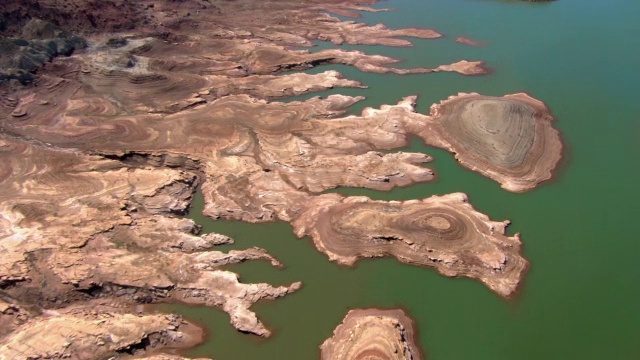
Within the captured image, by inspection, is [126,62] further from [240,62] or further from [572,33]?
[572,33]

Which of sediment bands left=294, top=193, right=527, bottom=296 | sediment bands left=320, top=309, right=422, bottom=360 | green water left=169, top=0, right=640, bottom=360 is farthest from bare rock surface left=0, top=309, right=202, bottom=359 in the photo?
sediment bands left=294, top=193, right=527, bottom=296

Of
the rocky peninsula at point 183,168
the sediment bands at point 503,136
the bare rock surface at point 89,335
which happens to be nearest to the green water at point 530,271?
the rocky peninsula at point 183,168

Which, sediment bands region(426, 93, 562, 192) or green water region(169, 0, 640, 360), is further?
sediment bands region(426, 93, 562, 192)

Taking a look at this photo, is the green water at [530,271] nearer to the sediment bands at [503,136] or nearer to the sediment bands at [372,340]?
the sediment bands at [372,340]

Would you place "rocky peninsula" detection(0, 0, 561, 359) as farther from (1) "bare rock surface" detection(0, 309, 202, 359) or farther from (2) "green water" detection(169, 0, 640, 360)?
(2) "green water" detection(169, 0, 640, 360)

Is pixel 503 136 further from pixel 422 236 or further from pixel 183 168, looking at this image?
pixel 183 168

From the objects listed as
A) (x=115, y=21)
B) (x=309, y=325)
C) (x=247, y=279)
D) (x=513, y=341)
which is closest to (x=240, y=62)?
(x=115, y=21)
